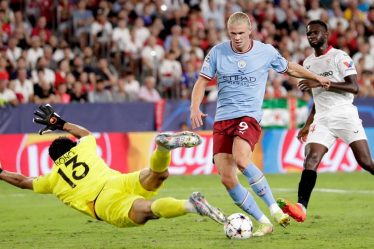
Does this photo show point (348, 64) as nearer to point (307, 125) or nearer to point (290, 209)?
point (307, 125)

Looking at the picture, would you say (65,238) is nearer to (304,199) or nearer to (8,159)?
(304,199)

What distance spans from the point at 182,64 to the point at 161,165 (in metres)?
14.4

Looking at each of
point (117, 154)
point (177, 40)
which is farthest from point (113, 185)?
point (177, 40)

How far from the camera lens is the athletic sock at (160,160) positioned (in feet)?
30.8

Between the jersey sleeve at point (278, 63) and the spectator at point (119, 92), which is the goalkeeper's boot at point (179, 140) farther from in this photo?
the spectator at point (119, 92)

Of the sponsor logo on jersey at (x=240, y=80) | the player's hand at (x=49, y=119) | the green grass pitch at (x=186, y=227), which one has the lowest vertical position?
the green grass pitch at (x=186, y=227)

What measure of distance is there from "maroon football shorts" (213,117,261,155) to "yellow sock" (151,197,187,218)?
1.67 metres

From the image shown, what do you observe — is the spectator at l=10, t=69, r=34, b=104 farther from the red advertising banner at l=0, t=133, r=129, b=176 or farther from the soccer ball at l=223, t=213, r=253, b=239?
the soccer ball at l=223, t=213, r=253, b=239

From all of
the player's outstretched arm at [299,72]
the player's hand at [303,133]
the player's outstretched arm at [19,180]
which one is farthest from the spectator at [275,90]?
the player's outstretched arm at [19,180]

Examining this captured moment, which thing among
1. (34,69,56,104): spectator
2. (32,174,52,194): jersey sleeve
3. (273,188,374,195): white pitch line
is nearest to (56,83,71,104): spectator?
(34,69,56,104): spectator

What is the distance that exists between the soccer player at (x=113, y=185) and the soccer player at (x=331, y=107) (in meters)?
2.85

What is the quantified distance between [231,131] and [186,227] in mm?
1788

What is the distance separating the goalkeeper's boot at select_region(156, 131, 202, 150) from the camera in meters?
9.19

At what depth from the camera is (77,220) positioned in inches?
513
